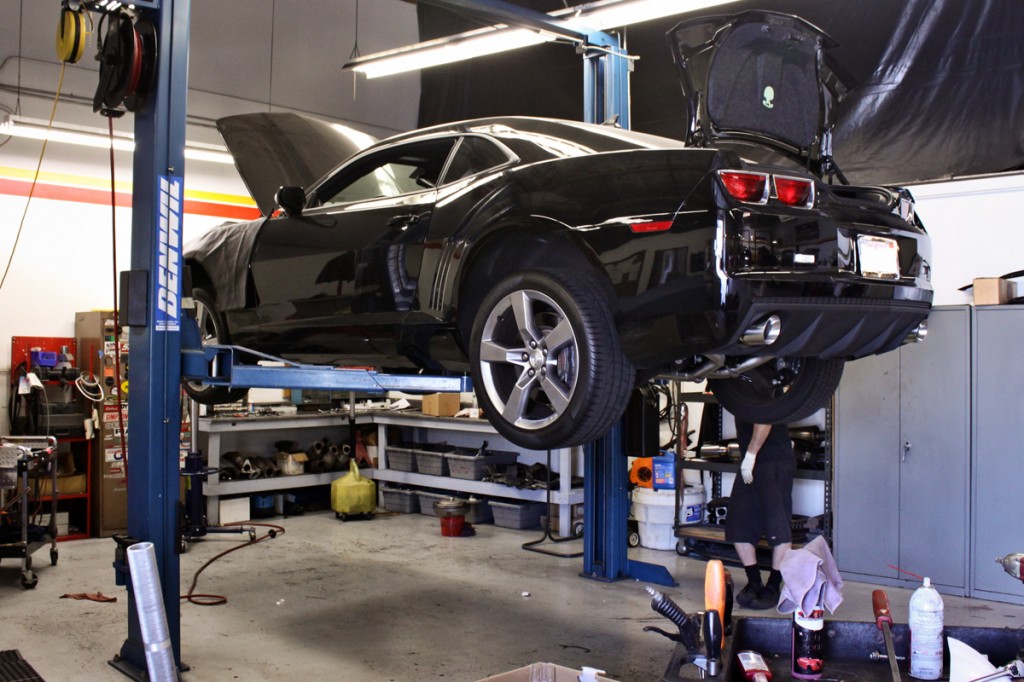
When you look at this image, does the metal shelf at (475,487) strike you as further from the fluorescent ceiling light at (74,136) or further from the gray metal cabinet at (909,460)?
the fluorescent ceiling light at (74,136)

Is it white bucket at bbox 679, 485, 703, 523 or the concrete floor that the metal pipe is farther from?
white bucket at bbox 679, 485, 703, 523

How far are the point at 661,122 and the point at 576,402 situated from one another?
17.3 feet

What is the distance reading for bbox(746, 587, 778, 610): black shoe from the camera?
5539 mm

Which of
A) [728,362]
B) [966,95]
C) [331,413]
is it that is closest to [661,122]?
[966,95]

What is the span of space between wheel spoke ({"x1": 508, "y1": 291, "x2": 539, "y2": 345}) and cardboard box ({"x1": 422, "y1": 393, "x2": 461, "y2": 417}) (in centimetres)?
567

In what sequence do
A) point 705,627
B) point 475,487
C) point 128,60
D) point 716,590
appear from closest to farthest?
point 705,627 → point 716,590 → point 128,60 → point 475,487

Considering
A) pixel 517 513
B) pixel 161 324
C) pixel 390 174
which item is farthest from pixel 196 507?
pixel 390 174

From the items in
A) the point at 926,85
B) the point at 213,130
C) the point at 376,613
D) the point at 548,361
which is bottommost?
the point at 376,613

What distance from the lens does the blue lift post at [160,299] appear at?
4.16m

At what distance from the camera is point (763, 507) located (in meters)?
5.45

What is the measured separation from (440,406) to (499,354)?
225 inches

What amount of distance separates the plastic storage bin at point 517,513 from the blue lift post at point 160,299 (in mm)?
4183

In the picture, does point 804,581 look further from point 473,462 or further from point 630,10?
point 473,462

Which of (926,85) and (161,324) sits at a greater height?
(926,85)
